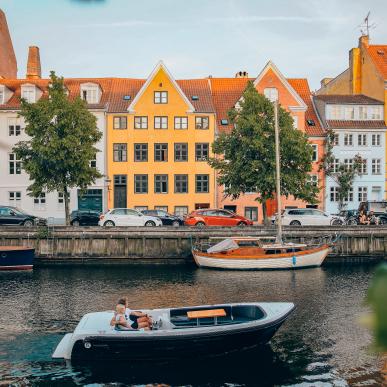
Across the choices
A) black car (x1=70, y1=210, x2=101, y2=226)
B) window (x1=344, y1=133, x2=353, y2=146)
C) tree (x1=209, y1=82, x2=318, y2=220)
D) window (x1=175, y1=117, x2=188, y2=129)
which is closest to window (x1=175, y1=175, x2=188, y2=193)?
window (x1=175, y1=117, x2=188, y2=129)

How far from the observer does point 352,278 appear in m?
33.7

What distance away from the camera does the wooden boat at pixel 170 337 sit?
16828mm

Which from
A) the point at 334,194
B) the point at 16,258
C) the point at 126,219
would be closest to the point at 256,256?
the point at 126,219

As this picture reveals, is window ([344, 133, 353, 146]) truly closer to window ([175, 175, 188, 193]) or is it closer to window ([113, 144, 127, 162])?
window ([175, 175, 188, 193])

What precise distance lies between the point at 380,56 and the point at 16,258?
47164 mm

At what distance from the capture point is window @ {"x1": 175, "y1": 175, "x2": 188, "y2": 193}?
5584cm

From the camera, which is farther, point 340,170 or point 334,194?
point 334,194

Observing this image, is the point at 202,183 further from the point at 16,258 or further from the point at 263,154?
the point at 16,258

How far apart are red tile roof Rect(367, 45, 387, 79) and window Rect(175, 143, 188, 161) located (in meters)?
23.5

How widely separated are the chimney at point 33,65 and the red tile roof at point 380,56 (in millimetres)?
39619

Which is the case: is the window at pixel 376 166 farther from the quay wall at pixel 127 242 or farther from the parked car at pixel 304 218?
the quay wall at pixel 127 242

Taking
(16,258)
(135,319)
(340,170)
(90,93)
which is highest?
(90,93)

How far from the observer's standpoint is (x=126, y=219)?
1714 inches

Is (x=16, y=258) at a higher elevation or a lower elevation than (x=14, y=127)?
lower
